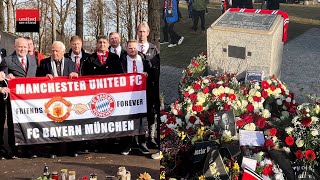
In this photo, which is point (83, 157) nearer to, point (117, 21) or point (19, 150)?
point (19, 150)

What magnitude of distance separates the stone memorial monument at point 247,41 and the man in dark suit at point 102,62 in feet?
7.35

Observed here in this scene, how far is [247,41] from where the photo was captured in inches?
120

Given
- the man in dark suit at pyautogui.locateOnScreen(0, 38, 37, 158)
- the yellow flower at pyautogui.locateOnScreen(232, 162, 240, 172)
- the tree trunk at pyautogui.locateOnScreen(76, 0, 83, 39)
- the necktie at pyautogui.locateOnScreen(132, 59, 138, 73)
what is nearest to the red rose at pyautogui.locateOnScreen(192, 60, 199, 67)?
the yellow flower at pyautogui.locateOnScreen(232, 162, 240, 172)

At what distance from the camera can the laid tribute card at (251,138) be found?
3.47m

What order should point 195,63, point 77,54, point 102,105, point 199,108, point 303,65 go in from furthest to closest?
point 77,54, point 102,105, point 199,108, point 195,63, point 303,65

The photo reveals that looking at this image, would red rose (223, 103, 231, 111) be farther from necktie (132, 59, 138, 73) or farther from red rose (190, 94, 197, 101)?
necktie (132, 59, 138, 73)

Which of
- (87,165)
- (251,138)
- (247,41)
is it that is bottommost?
(87,165)

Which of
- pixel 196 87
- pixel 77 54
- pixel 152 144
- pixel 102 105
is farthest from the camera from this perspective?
pixel 152 144

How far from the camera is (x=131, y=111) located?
5.40 meters

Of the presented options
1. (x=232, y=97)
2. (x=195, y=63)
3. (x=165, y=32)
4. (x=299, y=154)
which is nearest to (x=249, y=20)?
(x=195, y=63)

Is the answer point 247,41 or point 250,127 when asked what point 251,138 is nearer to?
point 250,127

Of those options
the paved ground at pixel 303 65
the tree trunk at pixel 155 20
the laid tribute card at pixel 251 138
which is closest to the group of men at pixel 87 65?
the tree trunk at pixel 155 20

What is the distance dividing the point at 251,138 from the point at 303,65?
2.49 feet

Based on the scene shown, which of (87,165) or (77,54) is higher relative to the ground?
(77,54)
